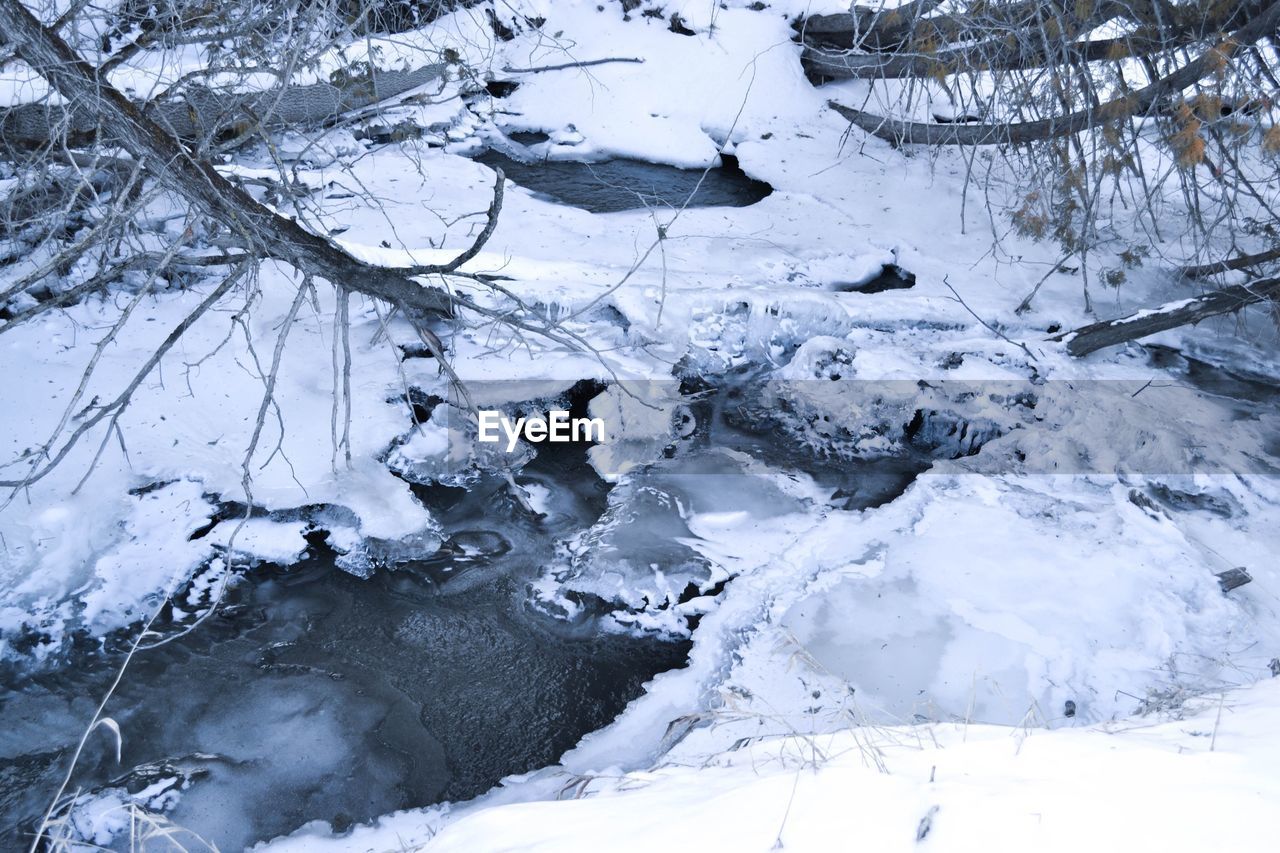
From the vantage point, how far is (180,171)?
2.95 m

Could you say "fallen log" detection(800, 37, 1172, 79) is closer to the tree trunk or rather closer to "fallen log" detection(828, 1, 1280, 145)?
"fallen log" detection(828, 1, 1280, 145)

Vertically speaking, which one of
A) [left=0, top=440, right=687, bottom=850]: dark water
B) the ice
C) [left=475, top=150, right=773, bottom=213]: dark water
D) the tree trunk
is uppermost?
the tree trunk

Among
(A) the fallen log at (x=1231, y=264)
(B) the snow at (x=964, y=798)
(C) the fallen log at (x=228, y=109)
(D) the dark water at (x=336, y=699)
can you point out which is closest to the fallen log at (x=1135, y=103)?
(A) the fallen log at (x=1231, y=264)

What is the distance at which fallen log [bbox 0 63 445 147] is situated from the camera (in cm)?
308

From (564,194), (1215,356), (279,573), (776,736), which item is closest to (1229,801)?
(776,736)

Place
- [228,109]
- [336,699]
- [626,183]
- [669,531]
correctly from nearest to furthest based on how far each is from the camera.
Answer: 1. [228,109]
2. [336,699]
3. [669,531]
4. [626,183]

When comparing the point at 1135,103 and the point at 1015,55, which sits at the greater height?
the point at 1015,55

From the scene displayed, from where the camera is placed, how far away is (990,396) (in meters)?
4.98

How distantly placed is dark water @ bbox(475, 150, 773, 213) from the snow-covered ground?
0.27 meters

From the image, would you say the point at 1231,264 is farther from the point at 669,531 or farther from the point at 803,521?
the point at 669,531

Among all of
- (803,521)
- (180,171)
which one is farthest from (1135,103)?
(180,171)

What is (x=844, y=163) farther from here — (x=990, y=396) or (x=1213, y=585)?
(x=1213, y=585)

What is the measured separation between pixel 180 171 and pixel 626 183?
448 cm

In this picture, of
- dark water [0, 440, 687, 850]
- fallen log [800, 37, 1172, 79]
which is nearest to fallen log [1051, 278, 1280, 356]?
fallen log [800, 37, 1172, 79]
